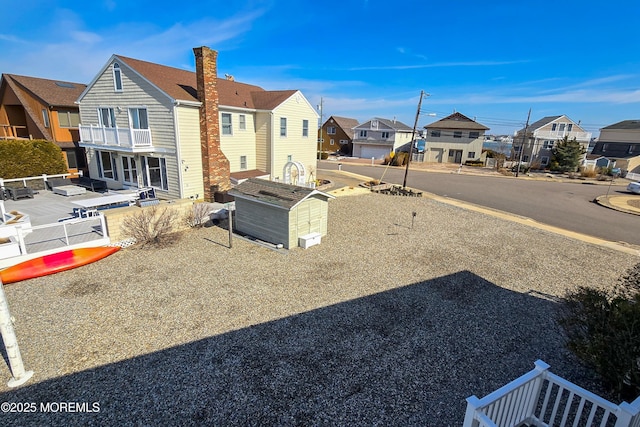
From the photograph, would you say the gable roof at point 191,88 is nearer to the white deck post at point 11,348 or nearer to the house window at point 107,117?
the house window at point 107,117

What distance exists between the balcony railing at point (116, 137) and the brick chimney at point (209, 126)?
10.5ft

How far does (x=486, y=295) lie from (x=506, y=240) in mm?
6664

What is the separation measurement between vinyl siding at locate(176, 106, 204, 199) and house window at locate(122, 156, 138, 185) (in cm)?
470

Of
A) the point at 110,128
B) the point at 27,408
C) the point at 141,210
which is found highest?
the point at 110,128

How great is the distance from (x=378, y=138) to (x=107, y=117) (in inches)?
1659

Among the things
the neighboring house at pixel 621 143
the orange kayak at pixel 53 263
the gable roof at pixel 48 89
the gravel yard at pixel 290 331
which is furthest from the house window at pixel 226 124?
the neighboring house at pixel 621 143

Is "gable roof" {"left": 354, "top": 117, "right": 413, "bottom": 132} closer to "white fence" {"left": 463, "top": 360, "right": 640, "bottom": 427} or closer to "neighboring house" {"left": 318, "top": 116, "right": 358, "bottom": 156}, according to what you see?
"neighboring house" {"left": 318, "top": 116, "right": 358, "bottom": 156}

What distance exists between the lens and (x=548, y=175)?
136 feet

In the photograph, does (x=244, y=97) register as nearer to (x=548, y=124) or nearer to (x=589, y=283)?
(x=589, y=283)

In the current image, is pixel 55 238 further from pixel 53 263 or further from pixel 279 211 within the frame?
pixel 279 211

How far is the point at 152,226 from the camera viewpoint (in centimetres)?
1294

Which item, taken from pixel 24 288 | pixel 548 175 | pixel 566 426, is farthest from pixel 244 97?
pixel 548 175

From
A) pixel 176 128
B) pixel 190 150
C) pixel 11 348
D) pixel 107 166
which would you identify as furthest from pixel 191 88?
pixel 11 348

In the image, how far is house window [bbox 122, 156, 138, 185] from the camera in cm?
2003
